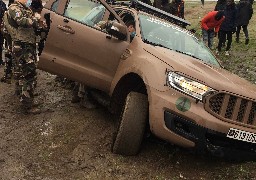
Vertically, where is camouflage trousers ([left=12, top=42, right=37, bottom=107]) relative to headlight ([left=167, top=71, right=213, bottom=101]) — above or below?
below

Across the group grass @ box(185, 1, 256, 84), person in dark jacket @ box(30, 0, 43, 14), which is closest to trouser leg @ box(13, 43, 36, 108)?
person in dark jacket @ box(30, 0, 43, 14)

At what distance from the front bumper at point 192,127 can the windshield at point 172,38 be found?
45.7 inches

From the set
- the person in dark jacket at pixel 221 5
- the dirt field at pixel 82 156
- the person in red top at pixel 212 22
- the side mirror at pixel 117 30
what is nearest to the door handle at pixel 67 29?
the side mirror at pixel 117 30

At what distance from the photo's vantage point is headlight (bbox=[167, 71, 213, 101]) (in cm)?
391

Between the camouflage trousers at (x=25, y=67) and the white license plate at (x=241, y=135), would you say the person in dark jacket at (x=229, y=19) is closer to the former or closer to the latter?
the camouflage trousers at (x=25, y=67)

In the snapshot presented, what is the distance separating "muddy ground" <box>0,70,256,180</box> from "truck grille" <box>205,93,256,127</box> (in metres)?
0.85

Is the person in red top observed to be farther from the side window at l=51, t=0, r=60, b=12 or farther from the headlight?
the headlight

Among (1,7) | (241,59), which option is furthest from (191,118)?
(241,59)

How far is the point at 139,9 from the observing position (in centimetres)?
595

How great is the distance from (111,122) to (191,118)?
2.11 meters

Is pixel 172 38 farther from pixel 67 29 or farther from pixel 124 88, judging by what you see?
pixel 67 29

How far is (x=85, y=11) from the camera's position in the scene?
5.93m

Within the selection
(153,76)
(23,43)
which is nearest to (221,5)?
(23,43)

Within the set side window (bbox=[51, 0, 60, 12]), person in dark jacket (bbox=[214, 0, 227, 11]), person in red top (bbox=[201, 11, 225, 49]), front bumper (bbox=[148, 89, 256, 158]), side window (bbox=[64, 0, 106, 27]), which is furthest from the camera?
person in dark jacket (bbox=[214, 0, 227, 11])
